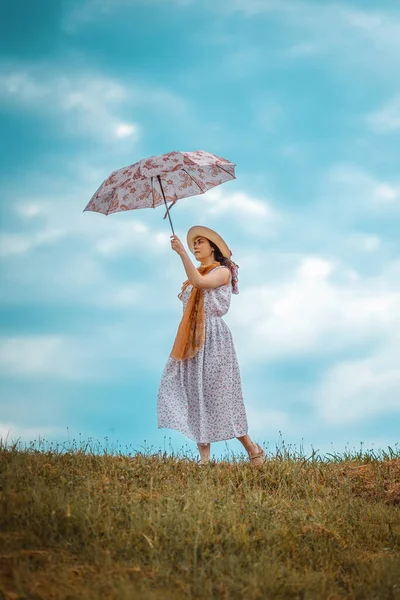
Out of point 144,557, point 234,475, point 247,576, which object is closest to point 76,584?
point 144,557

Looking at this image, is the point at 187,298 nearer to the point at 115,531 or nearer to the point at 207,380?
the point at 207,380

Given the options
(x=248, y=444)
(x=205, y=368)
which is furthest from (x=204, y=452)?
(x=205, y=368)

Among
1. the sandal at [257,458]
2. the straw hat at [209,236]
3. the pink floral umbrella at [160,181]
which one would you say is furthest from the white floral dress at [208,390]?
the pink floral umbrella at [160,181]

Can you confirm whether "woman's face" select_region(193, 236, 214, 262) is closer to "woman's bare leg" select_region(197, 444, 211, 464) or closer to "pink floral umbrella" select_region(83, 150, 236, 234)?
"pink floral umbrella" select_region(83, 150, 236, 234)

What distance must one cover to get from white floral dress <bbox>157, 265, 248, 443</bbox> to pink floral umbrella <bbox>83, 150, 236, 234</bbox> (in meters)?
1.32

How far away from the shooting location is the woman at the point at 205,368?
31.1 ft

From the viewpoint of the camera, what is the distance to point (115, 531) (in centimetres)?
631

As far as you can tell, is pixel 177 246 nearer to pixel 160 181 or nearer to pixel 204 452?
pixel 160 181

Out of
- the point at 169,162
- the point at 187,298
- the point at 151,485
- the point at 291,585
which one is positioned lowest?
the point at 291,585

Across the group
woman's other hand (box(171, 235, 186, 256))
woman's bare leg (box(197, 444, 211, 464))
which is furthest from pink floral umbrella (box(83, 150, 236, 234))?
woman's bare leg (box(197, 444, 211, 464))

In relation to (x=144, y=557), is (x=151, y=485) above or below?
above

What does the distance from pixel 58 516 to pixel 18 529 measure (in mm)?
348

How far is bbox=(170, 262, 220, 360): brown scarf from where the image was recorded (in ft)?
32.0

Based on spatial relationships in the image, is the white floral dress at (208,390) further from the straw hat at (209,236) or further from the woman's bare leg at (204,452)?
the straw hat at (209,236)
